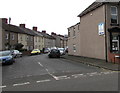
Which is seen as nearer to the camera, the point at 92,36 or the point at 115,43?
the point at 115,43

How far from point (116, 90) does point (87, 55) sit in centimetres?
1818

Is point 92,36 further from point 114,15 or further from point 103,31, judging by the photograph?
point 114,15

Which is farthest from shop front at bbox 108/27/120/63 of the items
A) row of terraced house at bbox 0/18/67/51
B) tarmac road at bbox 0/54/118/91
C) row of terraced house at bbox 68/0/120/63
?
row of terraced house at bbox 0/18/67/51

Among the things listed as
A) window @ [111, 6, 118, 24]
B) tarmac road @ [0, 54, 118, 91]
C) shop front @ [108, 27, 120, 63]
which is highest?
window @ [111, 6, 118, 24]

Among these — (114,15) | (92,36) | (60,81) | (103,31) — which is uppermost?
(114,15)

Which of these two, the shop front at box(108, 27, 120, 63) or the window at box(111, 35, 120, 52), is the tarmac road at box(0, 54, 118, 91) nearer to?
the shop front at box(108, 27, 120, 63)

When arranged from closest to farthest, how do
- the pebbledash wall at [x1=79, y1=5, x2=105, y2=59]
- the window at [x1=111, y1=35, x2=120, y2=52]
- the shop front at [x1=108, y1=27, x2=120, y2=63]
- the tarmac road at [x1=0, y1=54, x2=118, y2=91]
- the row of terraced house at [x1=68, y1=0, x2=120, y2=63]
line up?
the tarmac road at [x1=0, y1=54, x2=118, y2=91] → the shop front at [x1=108, y1=27, x2=120, y2=63] → the row of terraced house at [x1=68, y1=0, x2=120, y2=63] → the window at [x1=111, y1=35, x2=120, y2=52] → the pebbledash wall at [x1=79, y1=5, x2=105, y2=59]

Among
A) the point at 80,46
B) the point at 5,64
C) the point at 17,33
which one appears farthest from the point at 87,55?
the point at 17,33

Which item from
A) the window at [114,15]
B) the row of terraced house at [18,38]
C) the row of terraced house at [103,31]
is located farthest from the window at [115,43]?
the row of terraced house at [18,38]

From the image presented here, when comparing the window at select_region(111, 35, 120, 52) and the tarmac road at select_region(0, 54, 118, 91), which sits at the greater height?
the window at select_region(111, 35, 120, 52)

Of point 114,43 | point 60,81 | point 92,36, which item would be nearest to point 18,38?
point 92,36

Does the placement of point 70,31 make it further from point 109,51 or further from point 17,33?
point 17,33

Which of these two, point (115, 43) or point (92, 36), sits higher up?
point (92, 36)

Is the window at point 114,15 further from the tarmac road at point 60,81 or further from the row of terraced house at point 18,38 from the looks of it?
the row of terraced house at point 18,38
